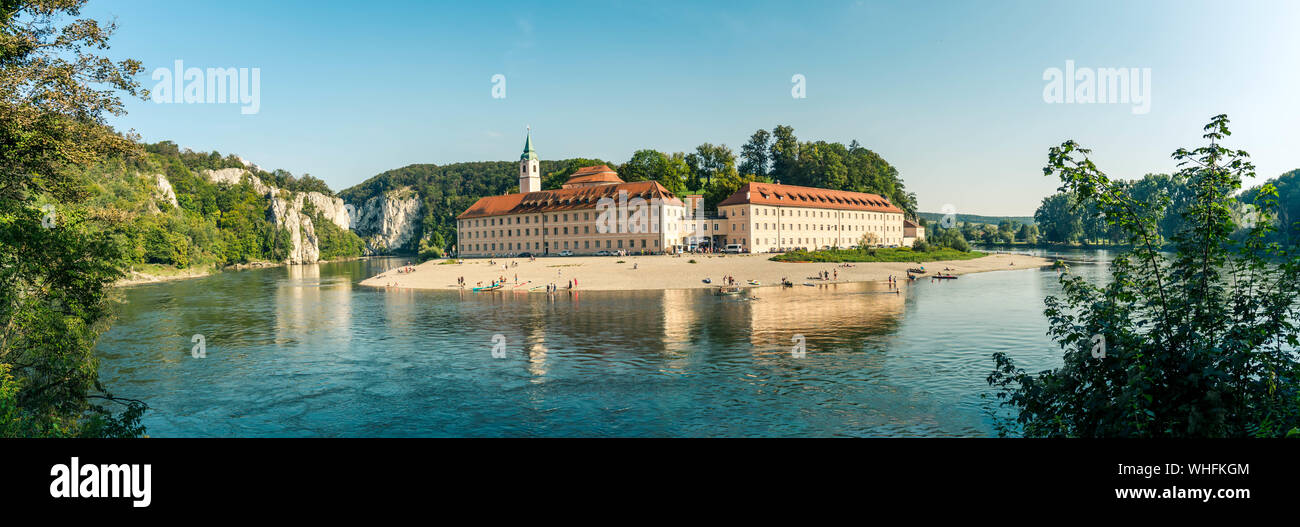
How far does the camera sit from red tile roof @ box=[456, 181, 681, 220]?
390 ft

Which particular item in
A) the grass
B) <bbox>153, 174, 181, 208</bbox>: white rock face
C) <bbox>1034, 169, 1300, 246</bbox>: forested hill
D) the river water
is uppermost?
<bbox>153, 174, 181, 208</bbox>: white rock face

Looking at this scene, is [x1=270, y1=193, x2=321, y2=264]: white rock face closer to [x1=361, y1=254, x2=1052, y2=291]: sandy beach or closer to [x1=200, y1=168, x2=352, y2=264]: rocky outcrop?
[x1=200, y1=168, x2=352, y2=264]: rocky outcrop

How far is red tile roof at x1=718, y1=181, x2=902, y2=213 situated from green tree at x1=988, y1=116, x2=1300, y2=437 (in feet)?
343

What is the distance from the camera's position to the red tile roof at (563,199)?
118812mm

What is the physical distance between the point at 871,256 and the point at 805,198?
29481 mm

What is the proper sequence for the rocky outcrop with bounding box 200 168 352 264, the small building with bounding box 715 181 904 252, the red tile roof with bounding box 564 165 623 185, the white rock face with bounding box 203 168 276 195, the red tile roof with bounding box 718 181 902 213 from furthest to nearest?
the white rock face with bounding box 203 168 276 195 → the rocky outcrop with bounding box 200 168 352 264 → the red tile roof with bounding box 564 165 623 185 → the red tile roof with bounding box 718 181 902 213 → the small building with bounding box 715 181 904 252

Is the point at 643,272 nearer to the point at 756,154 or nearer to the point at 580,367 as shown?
the point at 580,367

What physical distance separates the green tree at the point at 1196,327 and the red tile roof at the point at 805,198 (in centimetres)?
10445

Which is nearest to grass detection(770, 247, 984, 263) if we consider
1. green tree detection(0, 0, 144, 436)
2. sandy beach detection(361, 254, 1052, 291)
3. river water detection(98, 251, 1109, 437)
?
sandy beach detection(361, 254, 1052, 291)

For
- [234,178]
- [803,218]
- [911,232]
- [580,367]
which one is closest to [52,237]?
[580,367]

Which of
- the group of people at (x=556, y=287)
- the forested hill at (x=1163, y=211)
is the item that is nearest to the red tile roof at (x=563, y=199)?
the group of people at (x=556, y=287)
